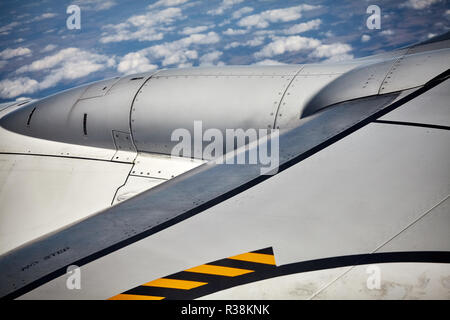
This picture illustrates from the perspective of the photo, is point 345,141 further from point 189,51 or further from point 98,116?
point 189,51

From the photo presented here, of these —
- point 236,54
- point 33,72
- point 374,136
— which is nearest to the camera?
point 374,136

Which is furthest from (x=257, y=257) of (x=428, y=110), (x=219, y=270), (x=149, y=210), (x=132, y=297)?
(x=428, y=110)

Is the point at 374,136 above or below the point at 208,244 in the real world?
above

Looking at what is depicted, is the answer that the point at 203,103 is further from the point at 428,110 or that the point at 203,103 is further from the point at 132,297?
the point at 132,297

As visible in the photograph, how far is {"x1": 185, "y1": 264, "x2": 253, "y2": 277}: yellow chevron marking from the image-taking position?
4.63 feet

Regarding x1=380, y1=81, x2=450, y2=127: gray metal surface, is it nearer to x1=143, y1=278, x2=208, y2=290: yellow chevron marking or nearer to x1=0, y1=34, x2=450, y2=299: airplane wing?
x1=0, y1=34, x2=450, y2=299: airplane wing

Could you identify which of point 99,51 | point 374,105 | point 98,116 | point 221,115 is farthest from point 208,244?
point 99,51

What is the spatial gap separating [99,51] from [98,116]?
435 feet

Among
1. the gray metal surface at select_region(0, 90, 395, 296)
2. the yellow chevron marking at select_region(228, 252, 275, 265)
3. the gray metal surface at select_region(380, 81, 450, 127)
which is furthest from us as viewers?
the gray metal surface at select_region(380, 81, 450, 127)

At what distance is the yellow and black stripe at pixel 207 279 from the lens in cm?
135

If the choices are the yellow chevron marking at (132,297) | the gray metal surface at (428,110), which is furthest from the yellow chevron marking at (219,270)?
the gray metal surface at (428,110)

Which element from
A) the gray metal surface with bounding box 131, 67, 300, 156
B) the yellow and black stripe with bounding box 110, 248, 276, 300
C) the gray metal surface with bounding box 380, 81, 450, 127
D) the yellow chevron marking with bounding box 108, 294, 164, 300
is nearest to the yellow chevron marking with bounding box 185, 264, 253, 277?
the yellow and black stripe with bounding box 110, 248, 276, 300

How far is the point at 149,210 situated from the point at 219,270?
65cm

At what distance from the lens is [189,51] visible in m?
120
